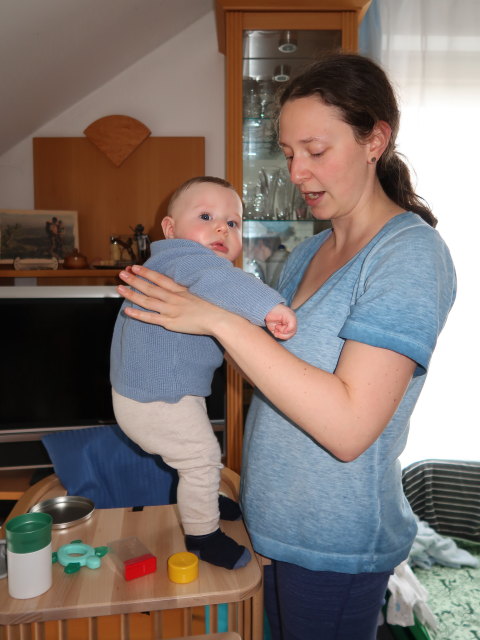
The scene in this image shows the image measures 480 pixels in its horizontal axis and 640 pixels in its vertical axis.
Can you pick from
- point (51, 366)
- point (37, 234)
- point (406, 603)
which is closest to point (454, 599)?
point (406, 603)

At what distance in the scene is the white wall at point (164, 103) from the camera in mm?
2742

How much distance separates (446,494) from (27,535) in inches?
88.3

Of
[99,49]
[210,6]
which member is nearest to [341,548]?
[99,49]

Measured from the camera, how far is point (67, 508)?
116 cm

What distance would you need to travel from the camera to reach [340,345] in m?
0.84

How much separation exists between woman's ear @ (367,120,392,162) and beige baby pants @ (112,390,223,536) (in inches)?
22.6

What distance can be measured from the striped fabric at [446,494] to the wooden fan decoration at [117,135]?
2143 mm

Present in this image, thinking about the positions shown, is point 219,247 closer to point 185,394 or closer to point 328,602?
point 185,394

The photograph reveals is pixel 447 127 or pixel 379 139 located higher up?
pixel 447 127

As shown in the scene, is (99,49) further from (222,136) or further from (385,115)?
(385,115)

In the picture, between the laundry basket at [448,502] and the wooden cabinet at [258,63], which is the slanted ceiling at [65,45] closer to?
the wooden cabinet at [258,63]

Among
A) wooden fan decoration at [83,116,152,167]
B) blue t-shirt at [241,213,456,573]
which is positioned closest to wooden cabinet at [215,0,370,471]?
wooden fan decoration at [83,116,152,167]

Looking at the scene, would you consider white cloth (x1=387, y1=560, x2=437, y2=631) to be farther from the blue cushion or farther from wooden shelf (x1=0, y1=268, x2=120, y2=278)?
wooden shelf (x1=0, y1=268, x2=120, y2=278)

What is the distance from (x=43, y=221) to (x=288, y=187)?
1.20m
